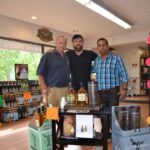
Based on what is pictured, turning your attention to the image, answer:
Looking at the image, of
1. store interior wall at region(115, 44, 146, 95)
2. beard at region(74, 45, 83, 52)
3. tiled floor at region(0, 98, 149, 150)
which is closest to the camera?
beard at region(74, 45, 83, 52)

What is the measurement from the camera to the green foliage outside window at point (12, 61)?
610 cm

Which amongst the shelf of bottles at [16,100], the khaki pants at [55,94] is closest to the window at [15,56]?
the shelf of bottles at [16,100]

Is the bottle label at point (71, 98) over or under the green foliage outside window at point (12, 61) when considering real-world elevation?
under

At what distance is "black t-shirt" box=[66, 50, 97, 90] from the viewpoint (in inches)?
115

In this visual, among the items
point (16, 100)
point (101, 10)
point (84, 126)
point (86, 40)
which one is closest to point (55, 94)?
point (84, 126)

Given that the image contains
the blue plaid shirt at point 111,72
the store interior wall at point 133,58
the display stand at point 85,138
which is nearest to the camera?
the display stand at point 85,138

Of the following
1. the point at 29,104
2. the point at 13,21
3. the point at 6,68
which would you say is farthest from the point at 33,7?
the point at 29,104

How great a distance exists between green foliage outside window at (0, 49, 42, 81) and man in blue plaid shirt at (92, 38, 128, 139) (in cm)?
387

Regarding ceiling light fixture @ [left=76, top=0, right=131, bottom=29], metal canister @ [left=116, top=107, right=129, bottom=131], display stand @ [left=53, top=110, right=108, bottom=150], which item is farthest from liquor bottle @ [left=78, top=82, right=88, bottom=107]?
ceiling light fixture @ [left=76, top=0, right=131, bottom=29]

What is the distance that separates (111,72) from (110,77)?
7 centimetres

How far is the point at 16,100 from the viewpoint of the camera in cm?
596

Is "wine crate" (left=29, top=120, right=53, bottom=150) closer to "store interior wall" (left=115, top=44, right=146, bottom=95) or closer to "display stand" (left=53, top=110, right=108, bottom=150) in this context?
"display stand" (left=53, top=110, right=108, bottom=150)

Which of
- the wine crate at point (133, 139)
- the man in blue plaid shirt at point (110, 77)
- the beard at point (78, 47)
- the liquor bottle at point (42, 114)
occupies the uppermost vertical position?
the beard at point (78, 47)

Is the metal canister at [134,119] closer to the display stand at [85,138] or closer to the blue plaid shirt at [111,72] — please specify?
the display stand at [85,138]
